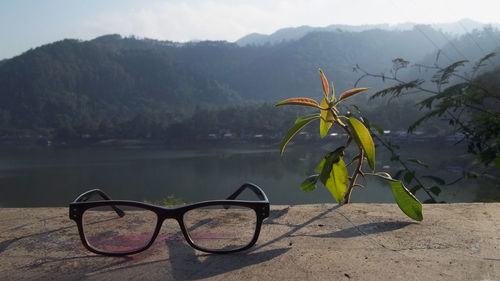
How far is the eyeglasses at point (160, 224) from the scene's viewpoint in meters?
0.57

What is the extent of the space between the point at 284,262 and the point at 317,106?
0.28 metres

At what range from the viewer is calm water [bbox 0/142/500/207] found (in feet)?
33.3

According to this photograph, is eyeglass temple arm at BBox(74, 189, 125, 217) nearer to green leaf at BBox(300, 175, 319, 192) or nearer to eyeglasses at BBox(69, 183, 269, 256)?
eyeglasses at BBox(69, 183, 269, 256)

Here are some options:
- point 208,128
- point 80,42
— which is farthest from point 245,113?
point 80,42

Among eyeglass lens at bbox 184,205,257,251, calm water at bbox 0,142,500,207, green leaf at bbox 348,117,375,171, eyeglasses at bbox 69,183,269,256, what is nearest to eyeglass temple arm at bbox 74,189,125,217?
eyeglasses at bbox 69,183,269,256

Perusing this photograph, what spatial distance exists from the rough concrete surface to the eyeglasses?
0.06ft

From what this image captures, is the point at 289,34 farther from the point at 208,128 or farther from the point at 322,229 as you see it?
the point at 322,229

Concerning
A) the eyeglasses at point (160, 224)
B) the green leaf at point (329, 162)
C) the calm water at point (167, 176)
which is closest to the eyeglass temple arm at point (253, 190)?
the eyeglasses at point (160, 224)

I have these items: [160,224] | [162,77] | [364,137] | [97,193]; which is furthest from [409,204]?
[162,77]

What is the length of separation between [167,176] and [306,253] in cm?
1591

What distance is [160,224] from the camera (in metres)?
0.58

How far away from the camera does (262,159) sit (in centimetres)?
1694

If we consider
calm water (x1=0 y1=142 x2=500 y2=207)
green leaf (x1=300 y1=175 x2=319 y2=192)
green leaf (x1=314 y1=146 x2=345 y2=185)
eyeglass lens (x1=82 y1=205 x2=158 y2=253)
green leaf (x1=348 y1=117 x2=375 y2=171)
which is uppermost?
green leaf (x1=348 y1=117 x2=375 y2=171)

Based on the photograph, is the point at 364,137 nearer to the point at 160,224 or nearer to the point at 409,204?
the point at 409,204
